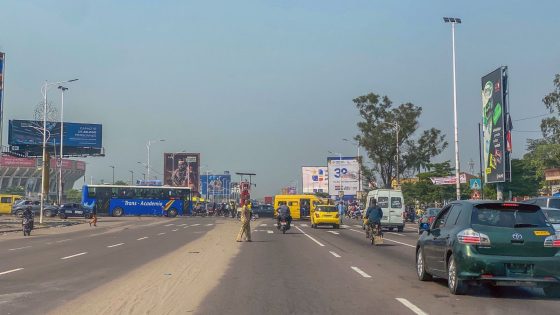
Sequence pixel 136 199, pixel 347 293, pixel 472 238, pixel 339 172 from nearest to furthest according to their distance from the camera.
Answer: pixel 472 238 → pixel 347 293 → pixel 136 199 → pixel 339 172

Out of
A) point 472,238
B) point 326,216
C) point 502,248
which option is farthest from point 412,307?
point 326,216

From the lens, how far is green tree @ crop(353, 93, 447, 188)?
6109cm

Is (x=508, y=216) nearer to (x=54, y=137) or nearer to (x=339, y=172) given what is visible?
(x=339, y=172)

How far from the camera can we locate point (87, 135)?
296 feet

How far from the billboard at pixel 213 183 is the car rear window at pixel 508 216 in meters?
123

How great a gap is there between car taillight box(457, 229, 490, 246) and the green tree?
51.2 m

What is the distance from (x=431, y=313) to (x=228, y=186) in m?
130

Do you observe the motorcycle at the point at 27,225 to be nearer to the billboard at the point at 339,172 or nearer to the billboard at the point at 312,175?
the billboard at the point at 339,172

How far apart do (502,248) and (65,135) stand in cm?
8656

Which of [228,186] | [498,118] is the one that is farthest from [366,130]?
[228,186]

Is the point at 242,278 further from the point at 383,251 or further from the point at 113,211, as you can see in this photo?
the point at 113,211

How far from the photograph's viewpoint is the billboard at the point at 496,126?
4038 centimetres

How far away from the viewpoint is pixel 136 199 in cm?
6894

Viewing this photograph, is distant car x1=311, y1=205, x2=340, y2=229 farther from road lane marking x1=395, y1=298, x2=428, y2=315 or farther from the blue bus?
the blue bus
